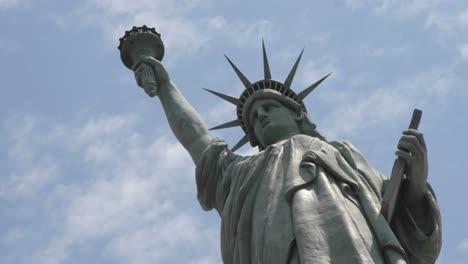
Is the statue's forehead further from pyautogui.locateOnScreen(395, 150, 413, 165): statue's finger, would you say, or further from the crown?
pyautogui.locateOnScreen(395, 150, 413, 165): statue's finger

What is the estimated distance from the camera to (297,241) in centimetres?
952

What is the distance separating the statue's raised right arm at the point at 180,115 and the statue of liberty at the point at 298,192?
0.05 feet

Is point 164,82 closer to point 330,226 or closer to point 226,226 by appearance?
point 226,226

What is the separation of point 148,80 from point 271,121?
1.67 m

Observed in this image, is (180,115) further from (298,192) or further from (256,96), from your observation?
(298,192)

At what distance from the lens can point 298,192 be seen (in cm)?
1020

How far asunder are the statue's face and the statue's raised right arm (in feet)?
1.98

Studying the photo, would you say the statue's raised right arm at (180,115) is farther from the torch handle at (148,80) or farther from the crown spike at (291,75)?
the crown spike at (291,75)

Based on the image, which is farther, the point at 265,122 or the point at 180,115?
the point at 180,115

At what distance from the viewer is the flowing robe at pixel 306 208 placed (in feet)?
31.2

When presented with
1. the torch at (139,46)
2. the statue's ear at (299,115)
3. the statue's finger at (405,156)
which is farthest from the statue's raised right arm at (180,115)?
the statue's finger at (405,156)

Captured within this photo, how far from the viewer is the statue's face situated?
39.9ft

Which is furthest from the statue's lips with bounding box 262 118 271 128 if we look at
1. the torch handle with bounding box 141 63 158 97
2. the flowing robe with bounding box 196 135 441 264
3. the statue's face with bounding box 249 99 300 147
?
the torch handle with bounding box 141 63 158 97

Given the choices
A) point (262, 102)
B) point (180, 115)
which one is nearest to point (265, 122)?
point (262, 102)
